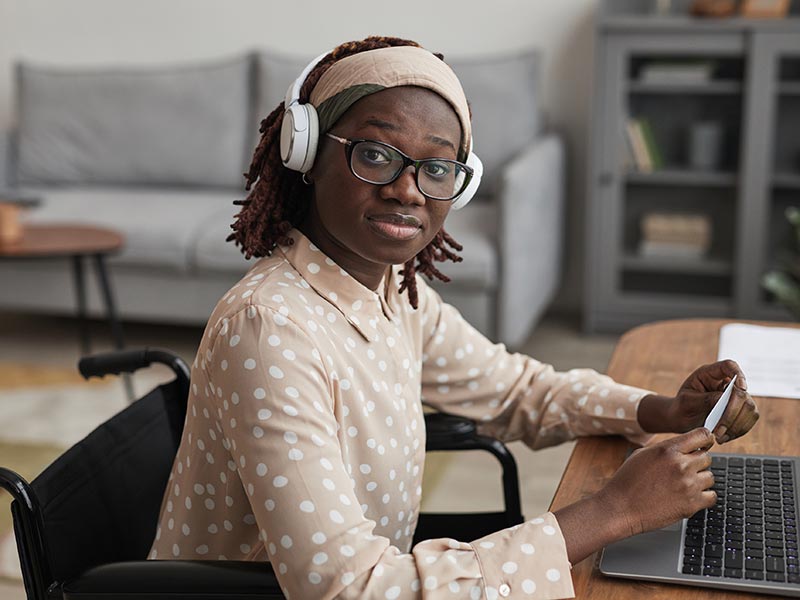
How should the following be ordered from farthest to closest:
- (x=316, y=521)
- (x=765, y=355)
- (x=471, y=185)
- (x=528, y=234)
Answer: (x=528, y=234), (x=765, y=355), (x=471, y=185), (x=316, y=521)

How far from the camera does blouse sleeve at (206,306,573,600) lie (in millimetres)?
931

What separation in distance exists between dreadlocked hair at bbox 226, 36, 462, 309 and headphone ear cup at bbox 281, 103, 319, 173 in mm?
47

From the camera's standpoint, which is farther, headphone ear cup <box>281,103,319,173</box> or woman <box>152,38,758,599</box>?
headphone ear cup <box>281,103,319,173</box>

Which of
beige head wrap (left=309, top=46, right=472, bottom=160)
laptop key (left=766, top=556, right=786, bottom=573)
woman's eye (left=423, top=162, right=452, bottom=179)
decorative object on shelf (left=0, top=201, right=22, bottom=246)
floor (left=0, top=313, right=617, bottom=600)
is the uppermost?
beige head wrap (left=309, top=46, right=472, bottom=160)

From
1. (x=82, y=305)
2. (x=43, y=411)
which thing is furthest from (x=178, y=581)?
(x=82, y=305)

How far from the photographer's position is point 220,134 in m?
4.12

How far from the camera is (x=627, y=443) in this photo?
4.28ft

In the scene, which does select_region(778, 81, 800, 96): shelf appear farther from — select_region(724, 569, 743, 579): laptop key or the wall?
select_region(724, 569, 743, 579): laptop key

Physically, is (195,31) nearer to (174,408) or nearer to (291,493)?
(174,408)

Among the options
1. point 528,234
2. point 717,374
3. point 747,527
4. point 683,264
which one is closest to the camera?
point 747,527

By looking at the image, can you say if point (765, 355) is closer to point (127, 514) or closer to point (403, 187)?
point (403, 187)

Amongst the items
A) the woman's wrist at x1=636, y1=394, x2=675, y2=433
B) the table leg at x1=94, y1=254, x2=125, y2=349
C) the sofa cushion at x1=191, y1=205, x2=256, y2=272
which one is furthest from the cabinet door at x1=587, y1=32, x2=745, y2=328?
the woman's wrist at x1=636, y1=394, x2=675, y2=433

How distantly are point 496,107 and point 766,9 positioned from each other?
0.97 meters

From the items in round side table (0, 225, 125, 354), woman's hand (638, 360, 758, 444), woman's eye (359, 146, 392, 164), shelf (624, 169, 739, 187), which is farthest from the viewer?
shelf (624, 169, 739, 187)
